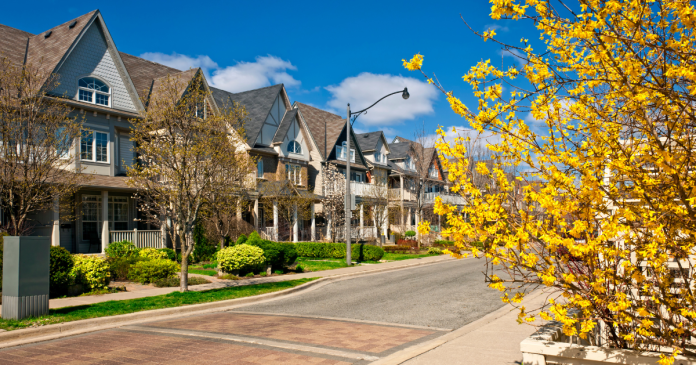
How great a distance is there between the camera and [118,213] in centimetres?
2448

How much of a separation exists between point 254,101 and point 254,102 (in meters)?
0.16

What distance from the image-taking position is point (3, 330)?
28.5ft

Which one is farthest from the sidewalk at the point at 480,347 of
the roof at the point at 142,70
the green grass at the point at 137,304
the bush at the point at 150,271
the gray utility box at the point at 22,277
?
the roof at the point at 142,70

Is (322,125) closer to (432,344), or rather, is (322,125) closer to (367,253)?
(367,253)

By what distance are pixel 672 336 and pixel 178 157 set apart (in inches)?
485

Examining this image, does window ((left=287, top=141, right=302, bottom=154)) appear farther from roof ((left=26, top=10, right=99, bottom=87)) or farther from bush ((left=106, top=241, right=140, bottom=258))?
bush ((left=106, top=241, right=140, bottom=258))

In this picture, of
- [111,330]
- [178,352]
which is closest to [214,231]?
[111,330]

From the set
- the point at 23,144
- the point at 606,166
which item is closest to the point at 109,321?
the point at 23,144

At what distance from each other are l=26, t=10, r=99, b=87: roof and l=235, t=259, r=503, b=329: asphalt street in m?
15.5

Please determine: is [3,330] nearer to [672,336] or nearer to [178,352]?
[178,352]

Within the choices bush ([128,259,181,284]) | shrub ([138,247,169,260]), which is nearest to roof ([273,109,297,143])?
shrub ([138,247,169,260])

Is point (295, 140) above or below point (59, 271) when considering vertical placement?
above

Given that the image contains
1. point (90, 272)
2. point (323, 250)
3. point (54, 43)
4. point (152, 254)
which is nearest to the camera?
point (90, 272)

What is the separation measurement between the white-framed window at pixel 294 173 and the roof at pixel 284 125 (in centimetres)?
189
